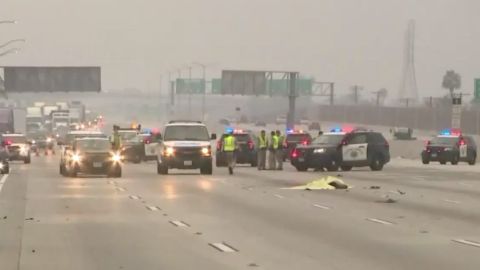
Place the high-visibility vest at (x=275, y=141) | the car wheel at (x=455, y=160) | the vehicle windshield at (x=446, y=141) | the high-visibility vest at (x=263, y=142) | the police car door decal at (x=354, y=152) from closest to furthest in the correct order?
1. the police car door decal at (x=354, y=152)
2. the high-visibility vest at (x=275, y=141)
3. the high-visibility vest at (x=263, y=142)
4. the vehicle windshield at (x=446, y=141)
5. the car wheel at (x=455, y=160)

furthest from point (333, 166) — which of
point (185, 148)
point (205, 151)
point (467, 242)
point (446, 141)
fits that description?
point (467, 242)

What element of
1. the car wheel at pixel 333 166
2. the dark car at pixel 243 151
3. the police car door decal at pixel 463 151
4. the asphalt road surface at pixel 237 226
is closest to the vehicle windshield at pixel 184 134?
the car wheel at pixel 333 166

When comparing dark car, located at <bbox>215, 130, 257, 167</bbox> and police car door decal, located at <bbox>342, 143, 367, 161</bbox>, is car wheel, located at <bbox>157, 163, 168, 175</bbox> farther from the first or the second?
dark car, located at <bbox>215, 130, 257, 167</bbox>

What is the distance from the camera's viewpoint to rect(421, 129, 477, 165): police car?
180 ft

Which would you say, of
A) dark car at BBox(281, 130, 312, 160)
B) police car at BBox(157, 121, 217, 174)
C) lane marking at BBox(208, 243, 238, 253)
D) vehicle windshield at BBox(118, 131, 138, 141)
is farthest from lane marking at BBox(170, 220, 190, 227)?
vehicle windshield at BBox(118, 131, 138, 141)

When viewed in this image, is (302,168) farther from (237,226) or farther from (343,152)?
(237,226)

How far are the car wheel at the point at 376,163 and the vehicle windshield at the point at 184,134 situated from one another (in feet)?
26.7

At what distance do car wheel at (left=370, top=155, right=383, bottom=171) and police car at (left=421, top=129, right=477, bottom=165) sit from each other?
9100 millimetres

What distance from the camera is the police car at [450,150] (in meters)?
55.0

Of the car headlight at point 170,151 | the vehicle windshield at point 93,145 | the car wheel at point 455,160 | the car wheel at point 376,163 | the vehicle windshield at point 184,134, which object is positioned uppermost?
the vehicle windshield at point 184,134

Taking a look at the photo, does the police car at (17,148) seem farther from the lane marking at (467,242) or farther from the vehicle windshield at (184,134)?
the lane marking at (467,242)

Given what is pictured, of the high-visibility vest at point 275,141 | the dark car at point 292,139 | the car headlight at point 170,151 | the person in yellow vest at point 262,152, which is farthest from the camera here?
the dark car at point 292,139

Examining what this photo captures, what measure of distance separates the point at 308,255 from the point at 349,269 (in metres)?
1.63

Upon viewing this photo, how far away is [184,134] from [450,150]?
17.9 m
